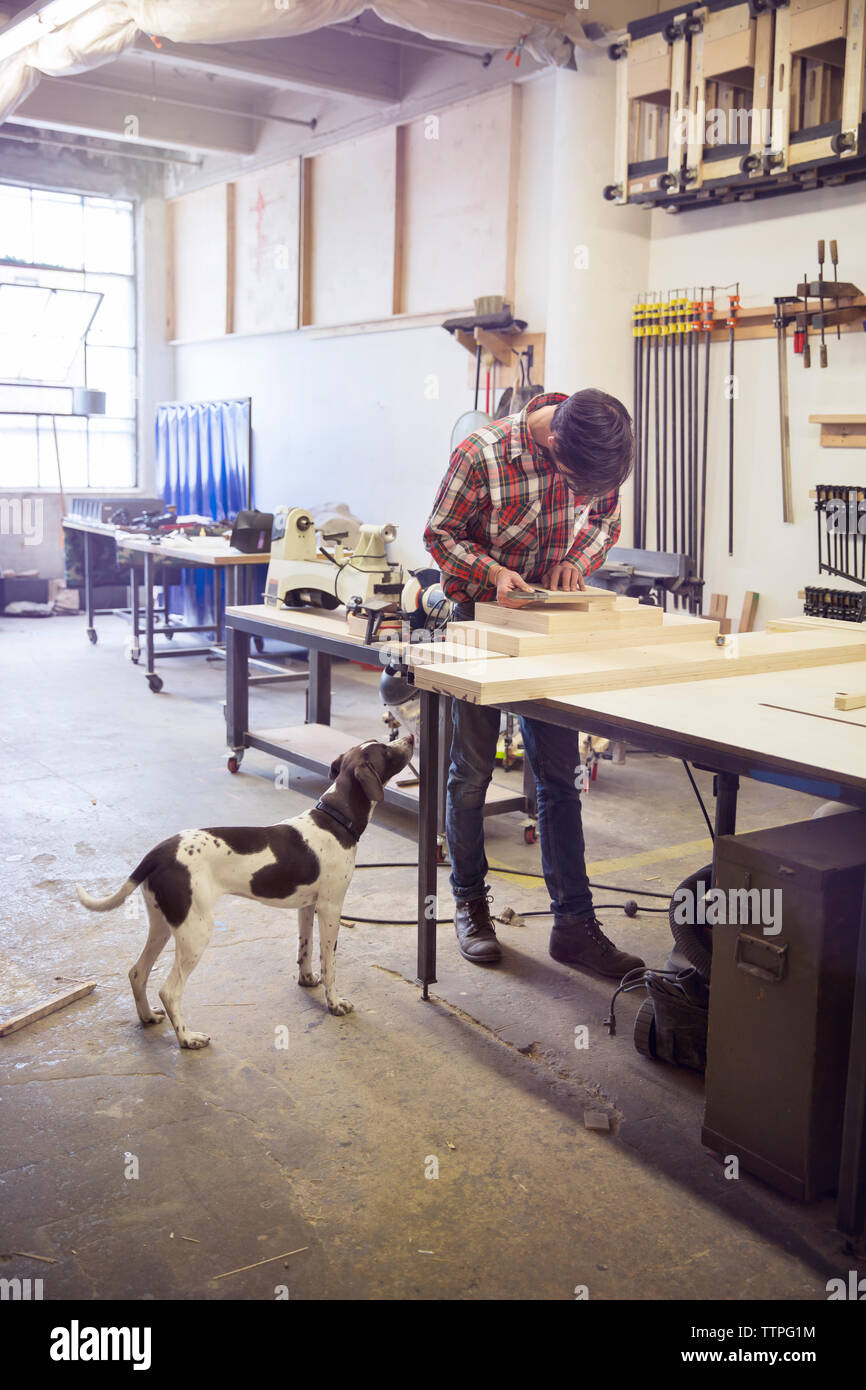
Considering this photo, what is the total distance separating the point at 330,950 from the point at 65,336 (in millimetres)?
8519

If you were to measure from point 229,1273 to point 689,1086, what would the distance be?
1.10 m

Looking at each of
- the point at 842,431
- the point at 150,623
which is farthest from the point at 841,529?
the point at 150,623

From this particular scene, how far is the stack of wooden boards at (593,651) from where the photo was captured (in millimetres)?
2357

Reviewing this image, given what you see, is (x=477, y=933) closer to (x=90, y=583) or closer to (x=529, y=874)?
(x=529, y=874)

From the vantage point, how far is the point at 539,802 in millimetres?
3018

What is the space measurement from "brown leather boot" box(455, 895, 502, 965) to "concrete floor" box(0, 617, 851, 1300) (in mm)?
46

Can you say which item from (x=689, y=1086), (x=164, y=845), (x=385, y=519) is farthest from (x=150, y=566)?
(x=689, y=1086)

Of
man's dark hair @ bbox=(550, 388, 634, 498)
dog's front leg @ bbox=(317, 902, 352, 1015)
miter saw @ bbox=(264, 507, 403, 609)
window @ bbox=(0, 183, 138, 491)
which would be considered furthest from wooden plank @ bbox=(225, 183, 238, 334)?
dog's front leg @ bbox=(317, 902, 352, 1015)

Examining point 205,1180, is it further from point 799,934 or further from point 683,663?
point 683,663

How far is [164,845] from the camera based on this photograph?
252 centimetres

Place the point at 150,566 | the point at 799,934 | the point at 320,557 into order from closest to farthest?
1. the point at 799,934
2. the point at 320,557
3. the point at 150,566

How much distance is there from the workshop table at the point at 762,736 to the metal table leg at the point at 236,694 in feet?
7.11

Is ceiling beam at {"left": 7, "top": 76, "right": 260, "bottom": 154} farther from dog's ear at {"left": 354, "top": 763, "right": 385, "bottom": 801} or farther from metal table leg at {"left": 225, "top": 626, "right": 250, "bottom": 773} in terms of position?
dog's ear at {"left": 354, "top": 763, "right": 385, "bottom": 801}

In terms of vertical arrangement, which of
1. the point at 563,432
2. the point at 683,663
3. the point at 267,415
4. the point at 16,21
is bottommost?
the point at 683,663
